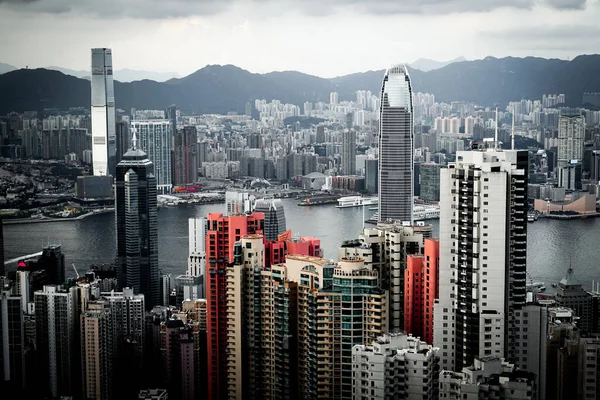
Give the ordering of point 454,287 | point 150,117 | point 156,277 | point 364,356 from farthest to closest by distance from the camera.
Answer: point 150,117
point 156,277
point 454,287
point 364,356

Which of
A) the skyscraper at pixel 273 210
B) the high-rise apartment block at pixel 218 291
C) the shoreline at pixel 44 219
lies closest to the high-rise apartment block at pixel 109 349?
the high-rise apartment block at pixel 218 291

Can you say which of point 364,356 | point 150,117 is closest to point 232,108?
point 150,117

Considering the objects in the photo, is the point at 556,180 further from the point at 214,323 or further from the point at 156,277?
the point at 214,323

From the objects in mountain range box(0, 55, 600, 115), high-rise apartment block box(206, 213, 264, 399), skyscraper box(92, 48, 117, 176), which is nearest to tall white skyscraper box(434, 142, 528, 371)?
high-rise apartment block box(206, 213, 264, 399)

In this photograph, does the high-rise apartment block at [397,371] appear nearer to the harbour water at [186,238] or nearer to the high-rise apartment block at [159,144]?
the harbour water at [186,238]

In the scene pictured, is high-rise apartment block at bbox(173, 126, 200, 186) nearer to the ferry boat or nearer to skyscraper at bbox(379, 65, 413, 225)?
the ferry boat

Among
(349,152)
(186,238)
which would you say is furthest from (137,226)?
(349,152)

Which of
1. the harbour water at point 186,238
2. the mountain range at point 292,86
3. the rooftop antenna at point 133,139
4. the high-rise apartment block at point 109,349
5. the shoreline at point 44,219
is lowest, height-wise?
the high-rise apartment block at point 109,349
